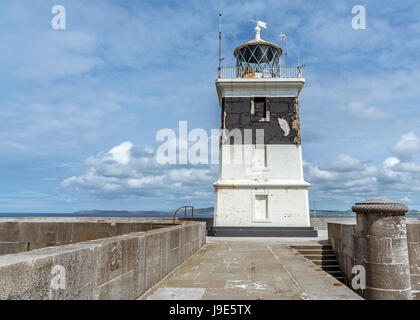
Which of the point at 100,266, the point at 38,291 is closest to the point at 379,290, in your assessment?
the point at 100,266

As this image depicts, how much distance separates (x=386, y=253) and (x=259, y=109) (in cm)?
1034

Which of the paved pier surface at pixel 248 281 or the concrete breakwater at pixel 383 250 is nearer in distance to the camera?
the paved pier surface at pixel 248 281

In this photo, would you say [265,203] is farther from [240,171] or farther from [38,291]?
[38,291]

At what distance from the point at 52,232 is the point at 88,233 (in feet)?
3.30

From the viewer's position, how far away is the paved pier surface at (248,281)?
436 centimetres

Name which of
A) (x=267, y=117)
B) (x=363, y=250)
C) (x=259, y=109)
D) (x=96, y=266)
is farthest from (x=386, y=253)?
(x=259, y=109)

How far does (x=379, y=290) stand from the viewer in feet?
20.0

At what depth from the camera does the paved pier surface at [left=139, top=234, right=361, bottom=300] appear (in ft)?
14.3

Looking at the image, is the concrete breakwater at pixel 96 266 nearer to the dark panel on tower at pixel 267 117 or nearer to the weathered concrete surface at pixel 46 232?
the weathered concrete surface at pixel 46 232

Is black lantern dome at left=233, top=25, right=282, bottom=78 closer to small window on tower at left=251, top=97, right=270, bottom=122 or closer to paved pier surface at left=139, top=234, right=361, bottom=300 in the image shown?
small window on tower at left=251, top=97, right=270, bottom=122

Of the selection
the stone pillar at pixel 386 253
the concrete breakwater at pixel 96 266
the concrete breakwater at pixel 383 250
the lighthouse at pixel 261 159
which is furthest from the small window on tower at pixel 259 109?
the stone pillar at pixel 386 253

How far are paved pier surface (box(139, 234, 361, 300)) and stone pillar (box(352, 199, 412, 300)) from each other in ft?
3.91

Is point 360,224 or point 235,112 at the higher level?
point 235,112
